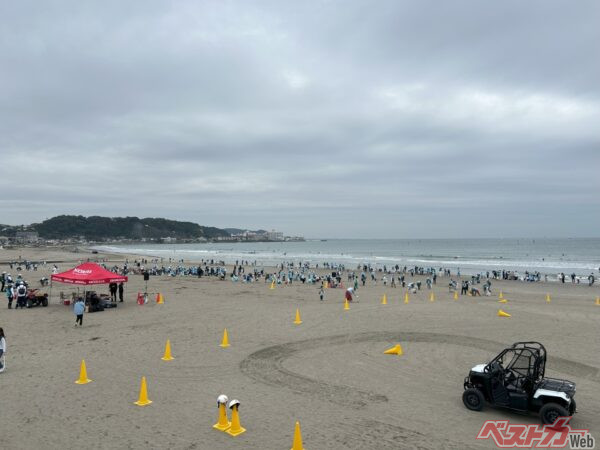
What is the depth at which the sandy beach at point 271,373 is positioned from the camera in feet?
23.9

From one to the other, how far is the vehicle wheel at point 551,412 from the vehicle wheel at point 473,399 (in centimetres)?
106

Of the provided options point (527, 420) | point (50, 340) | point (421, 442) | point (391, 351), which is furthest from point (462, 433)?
point (50, 340)

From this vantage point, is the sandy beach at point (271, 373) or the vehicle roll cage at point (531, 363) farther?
the vehicle roll cage at point (531, 363)

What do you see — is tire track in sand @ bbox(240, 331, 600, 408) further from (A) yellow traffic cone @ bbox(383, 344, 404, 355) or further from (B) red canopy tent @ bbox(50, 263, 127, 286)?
(B) red canopy tent @ bbox(50, 263, 127, 286)

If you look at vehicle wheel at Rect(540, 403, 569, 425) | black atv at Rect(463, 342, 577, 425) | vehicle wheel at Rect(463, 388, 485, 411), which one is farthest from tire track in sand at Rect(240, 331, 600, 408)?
vehicle wheel at Rect(540, 403, 569, 425)

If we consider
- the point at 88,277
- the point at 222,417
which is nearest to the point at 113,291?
the point at 88,277

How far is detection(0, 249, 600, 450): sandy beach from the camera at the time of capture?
727 centimetres

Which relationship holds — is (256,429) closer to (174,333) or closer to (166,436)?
(166,436)

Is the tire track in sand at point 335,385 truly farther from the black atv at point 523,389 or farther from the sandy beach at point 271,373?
the black atv at point 523,389

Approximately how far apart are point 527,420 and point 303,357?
5927 millimetres

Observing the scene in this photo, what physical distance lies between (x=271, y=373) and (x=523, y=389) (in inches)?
227

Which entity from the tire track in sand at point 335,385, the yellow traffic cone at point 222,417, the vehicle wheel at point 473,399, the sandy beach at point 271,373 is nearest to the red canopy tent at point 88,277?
the sandy beach at point 271,373

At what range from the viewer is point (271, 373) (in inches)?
417

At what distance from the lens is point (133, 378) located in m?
10.1
